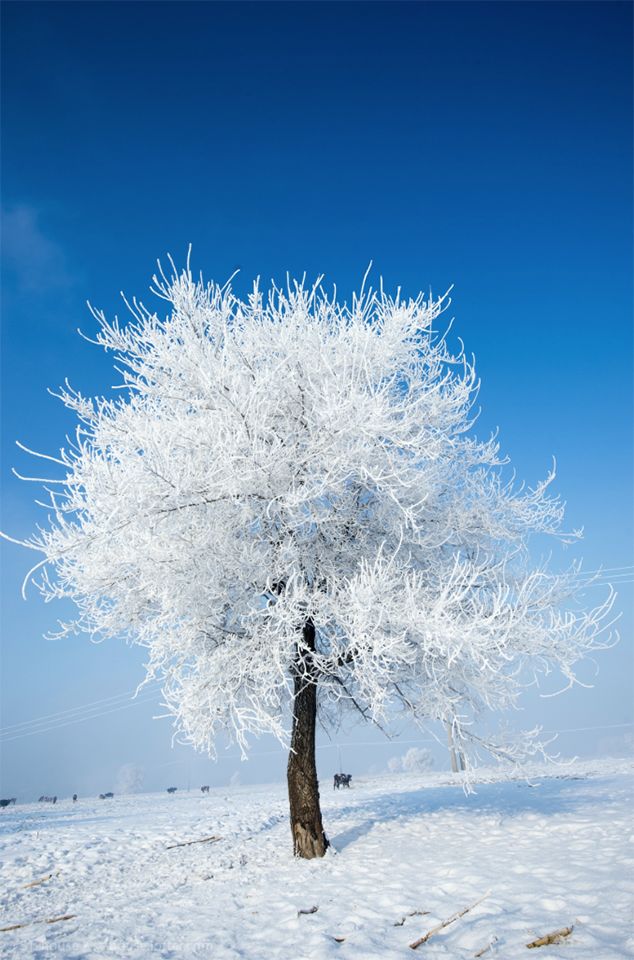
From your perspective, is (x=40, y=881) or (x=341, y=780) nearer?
(x=40, y=881)

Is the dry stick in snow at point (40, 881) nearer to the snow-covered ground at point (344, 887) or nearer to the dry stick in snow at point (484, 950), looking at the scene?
the snow-covered ground at point (344, 887)

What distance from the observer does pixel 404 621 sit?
7297 mm

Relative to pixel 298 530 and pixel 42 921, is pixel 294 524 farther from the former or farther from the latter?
pixel 42 921

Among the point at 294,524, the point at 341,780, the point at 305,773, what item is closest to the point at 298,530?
the point at 294,524

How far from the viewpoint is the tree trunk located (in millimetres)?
8898

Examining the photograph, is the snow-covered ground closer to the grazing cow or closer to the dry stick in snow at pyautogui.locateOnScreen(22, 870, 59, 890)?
the dry stick in snow at pyautogui.locateOnScreen(22, 870, 59, 890)

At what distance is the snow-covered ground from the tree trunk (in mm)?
325

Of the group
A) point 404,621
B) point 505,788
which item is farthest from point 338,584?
point 505,788

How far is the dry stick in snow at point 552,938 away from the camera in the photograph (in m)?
4.84

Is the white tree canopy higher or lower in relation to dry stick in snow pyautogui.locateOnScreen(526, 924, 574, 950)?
higher

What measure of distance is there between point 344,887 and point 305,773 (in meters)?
2.23

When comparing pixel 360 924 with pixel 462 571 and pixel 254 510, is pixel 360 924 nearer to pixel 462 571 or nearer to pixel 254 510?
pixel 462 571

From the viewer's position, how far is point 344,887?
23.3 ft

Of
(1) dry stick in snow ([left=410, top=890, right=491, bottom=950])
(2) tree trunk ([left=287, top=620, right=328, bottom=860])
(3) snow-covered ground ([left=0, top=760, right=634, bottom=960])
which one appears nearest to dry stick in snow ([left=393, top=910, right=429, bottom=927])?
(3) snow-covered ground ([left=0, top=760, right=634, bottom=960])
